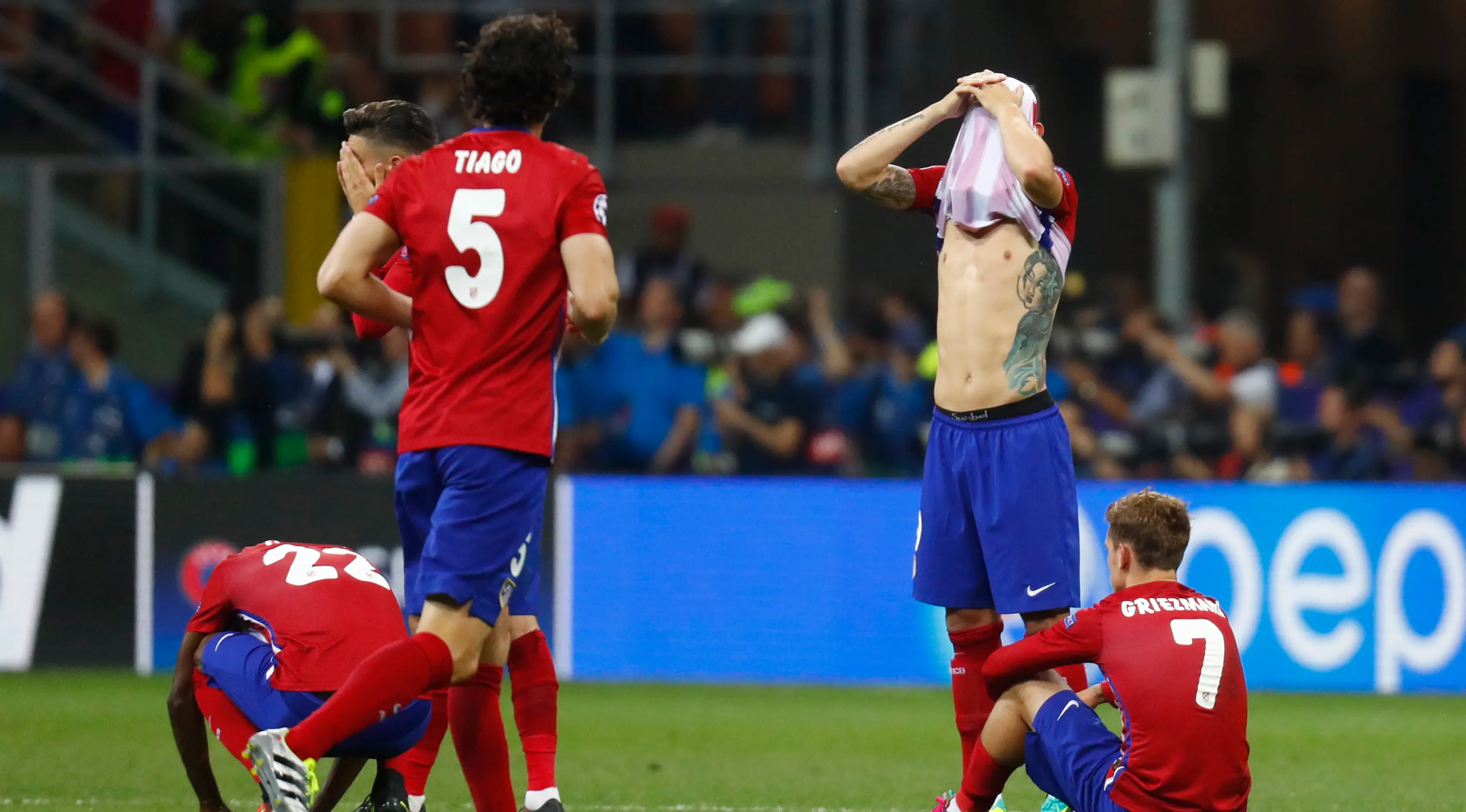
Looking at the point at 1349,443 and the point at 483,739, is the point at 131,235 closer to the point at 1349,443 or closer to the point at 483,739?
the point at 1349,443

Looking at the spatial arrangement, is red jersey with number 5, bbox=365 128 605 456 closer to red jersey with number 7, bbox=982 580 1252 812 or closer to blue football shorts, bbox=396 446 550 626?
blue football shorts, bbox=396 446 550 626

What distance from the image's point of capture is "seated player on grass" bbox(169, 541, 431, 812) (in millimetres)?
5434

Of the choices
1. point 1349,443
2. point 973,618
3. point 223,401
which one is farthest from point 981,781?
point 223,401

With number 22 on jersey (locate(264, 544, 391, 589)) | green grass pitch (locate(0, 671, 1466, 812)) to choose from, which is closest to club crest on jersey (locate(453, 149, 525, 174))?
number 22 on jersey (locate(264, 544, 391, 589))

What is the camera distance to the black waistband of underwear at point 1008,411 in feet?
18.7

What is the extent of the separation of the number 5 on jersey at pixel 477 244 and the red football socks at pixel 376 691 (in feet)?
2.78

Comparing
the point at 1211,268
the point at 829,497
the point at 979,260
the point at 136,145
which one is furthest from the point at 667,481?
the point at 1211,268

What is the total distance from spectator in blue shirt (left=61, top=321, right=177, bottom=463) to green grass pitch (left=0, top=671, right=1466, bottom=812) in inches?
67.6

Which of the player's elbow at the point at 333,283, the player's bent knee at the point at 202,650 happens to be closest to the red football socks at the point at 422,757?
the player's bent knee at the point at 202,650

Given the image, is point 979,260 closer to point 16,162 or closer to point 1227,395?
point 1227,395

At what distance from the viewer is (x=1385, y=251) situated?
18.4 metres

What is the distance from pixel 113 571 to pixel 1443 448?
7237mm

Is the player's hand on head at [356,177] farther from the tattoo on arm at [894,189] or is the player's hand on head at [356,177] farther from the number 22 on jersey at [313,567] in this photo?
the tattoo on arm at [894,189]

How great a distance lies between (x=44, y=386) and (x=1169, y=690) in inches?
348
